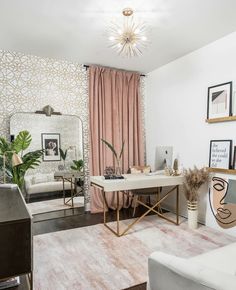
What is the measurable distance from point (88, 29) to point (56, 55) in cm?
103

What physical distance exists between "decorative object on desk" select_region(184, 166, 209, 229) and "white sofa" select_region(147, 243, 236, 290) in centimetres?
166

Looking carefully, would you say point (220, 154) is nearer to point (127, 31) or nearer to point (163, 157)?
point (163, 157)

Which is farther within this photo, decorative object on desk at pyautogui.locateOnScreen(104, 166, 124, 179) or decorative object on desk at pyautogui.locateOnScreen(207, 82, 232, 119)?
decorative object on desk at pyautogui.locateOnScreen(104, 166, 124, 179)

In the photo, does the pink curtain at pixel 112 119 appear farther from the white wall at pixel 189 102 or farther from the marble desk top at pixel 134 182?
the marble desk top at pixel 134 182

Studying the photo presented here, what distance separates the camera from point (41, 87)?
3.70 metres

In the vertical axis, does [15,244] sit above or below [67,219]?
above

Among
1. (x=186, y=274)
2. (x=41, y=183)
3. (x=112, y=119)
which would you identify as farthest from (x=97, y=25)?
(x=186, y=274)

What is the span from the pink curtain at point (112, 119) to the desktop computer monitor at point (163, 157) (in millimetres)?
411

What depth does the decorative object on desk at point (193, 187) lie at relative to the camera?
10.3 ft

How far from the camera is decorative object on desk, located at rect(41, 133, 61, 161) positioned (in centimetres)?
371

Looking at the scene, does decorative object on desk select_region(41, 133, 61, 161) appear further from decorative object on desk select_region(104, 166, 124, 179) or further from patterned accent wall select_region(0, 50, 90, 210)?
decorative object on desk select_region(104, 166, 124, 179)

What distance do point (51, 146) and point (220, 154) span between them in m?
2.50

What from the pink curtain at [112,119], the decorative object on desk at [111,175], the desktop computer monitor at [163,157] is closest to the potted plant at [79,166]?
the pink curtain at [112,119]

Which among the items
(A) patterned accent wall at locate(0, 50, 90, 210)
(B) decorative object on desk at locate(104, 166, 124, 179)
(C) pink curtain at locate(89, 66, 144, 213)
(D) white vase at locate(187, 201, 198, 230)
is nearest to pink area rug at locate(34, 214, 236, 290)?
(D) white vase at locate(187, 201, 198, 230)
